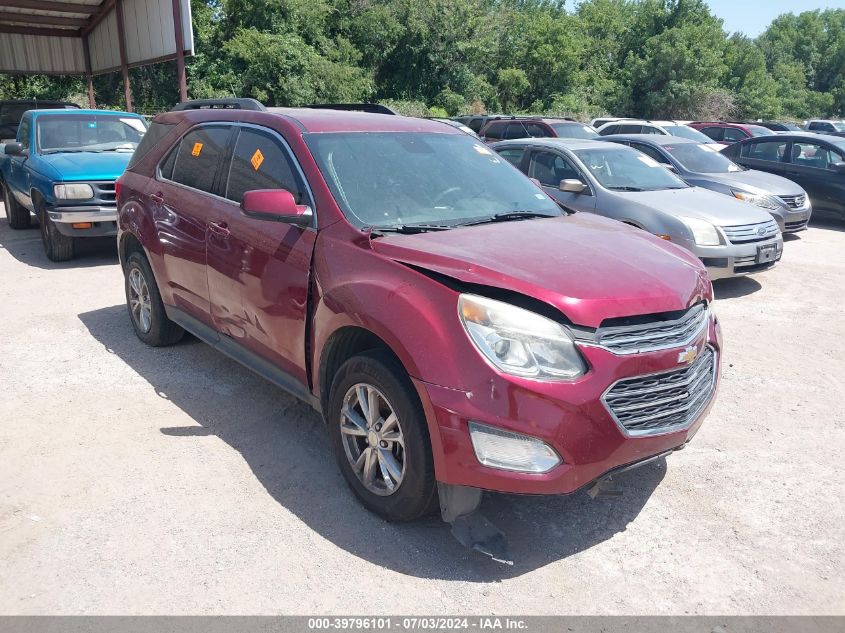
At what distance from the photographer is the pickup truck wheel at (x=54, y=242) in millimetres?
8891

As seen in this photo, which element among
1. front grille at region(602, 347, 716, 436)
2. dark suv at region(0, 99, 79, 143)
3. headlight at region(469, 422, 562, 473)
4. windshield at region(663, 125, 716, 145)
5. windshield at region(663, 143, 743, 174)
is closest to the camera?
headlight at region(469, 422, 562, 473)

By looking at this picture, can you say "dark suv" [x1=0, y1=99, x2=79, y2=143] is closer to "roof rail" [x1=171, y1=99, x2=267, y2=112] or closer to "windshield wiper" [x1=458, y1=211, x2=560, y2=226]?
"roof rail" [x1=171, y1=99, x2=267, y2=112]

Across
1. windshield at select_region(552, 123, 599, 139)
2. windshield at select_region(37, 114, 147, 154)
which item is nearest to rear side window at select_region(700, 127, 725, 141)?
windshield at select_region(552, 123, 599, 139)

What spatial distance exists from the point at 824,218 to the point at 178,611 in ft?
44.1

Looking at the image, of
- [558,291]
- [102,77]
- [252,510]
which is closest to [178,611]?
[252,510]

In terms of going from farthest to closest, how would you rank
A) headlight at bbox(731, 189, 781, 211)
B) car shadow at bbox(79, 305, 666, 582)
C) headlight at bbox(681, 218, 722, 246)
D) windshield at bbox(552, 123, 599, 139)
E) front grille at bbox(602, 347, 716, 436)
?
windshield at bbox(552, 123, 599, 139) → headlight at bbox(731, 189, 781, 211) → headlight at bbox(681, 218, 722, 246) → car shadow at bbox(79, 305, 666, 582) → front grille at bbox(602, 347, 716, 436)

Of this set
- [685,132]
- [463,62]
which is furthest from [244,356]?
[463,62]

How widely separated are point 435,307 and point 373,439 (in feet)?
2.47

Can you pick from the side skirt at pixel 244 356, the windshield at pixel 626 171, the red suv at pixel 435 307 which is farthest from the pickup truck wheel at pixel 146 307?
the windshield at pixel 626 171

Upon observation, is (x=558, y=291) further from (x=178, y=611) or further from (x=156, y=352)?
(x=156, y=352)

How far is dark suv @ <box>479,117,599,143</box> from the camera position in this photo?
52.3ft

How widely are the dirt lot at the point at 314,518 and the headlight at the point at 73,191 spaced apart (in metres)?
3.66

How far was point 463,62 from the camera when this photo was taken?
3688 cm

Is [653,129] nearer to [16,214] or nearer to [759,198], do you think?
[759,198]
